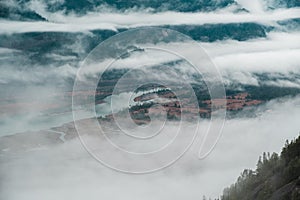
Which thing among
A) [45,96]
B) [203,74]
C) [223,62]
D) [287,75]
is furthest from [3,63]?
[203,74]

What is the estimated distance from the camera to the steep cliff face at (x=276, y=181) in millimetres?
18438

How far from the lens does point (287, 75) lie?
499 ft

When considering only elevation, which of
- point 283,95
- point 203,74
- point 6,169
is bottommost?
point 203,74

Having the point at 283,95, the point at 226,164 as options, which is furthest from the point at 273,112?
the point at 226,164

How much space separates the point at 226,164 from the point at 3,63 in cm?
6726

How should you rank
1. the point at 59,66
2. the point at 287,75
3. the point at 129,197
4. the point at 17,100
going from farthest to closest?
1. the point at 287,75
2. the point at 59,66
3. the point at 17,100
4. the point at 129,197

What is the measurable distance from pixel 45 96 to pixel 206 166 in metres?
39.2

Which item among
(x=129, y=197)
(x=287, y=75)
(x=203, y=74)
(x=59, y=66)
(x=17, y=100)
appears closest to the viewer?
(x=203, y=74)

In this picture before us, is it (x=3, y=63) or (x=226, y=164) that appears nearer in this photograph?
(x=226, y=164)

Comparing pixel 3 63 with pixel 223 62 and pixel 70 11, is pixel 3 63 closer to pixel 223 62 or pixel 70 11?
pixel 70 11

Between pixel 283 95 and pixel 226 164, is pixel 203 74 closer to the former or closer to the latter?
pixel 226 164

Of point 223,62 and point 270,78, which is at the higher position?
point 223,62

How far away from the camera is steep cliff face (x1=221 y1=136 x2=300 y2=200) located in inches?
726

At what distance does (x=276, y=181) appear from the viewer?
21.1m
